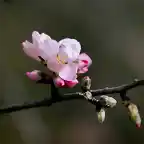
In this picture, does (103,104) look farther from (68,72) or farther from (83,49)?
(83,49)

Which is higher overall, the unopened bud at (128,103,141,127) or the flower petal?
the flower petal

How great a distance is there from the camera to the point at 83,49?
52.1 inches

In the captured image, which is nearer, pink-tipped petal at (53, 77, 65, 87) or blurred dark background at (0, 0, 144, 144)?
pink-tipped petal at (53, 77, 65, 87)

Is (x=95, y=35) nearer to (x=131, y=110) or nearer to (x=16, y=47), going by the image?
(x=16, y=47)

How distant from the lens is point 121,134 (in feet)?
4.33

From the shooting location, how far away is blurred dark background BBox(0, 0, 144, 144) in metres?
1.22

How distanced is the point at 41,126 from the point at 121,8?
56 centimetres

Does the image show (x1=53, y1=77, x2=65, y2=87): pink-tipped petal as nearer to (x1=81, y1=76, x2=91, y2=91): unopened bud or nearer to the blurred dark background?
(x1=81, y1=76, x2=91, y2=91): unopened bud

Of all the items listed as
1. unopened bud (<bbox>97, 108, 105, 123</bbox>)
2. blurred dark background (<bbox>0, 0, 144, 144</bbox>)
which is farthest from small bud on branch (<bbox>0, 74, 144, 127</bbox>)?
blurred dark background (<bbox>0, 0, 144, 144</bbox>)

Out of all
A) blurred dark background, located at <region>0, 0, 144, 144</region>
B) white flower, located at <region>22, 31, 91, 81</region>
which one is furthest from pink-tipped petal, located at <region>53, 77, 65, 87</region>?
blurred dark background, located at <region>0, 0, 144, 144</region>

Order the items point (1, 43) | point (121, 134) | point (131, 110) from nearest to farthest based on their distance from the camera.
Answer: point (131, 110) < point (1, 43) < point (121, 134)

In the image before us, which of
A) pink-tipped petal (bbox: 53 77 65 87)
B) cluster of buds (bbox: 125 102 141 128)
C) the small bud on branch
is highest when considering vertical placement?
pink-tipped petal (bbox: 53 77 65 87)

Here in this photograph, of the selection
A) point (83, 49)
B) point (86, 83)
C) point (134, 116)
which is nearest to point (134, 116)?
point (134, 116)

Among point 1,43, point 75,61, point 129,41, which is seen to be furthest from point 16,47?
point 75,61
